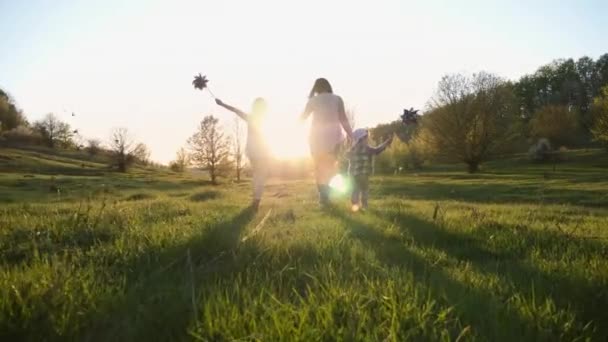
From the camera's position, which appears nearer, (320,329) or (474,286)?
(320,329)

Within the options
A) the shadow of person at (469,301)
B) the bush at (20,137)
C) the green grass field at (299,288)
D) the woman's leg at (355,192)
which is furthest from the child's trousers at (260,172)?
the bush at (20,137)

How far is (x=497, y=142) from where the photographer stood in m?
61.8

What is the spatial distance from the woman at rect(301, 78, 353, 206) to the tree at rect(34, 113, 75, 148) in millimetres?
118945

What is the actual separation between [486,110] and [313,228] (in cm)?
6140

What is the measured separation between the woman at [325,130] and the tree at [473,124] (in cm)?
5427

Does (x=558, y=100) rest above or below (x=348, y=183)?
above

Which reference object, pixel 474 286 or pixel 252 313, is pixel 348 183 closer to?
pixel 474 286

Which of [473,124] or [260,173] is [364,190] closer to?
[260,173]

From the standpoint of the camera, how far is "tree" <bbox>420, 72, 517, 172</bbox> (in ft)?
202

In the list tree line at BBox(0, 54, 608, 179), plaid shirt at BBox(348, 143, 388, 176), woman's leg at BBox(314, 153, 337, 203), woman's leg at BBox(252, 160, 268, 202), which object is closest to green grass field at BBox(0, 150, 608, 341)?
woman's leg at BBox(252, 160, 268, 202)

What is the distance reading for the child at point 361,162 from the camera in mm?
11211

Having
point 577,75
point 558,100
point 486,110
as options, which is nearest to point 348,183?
point 486,110

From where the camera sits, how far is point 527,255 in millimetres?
4578

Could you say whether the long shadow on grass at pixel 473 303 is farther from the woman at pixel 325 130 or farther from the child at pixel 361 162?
the child at pixel 361 162
